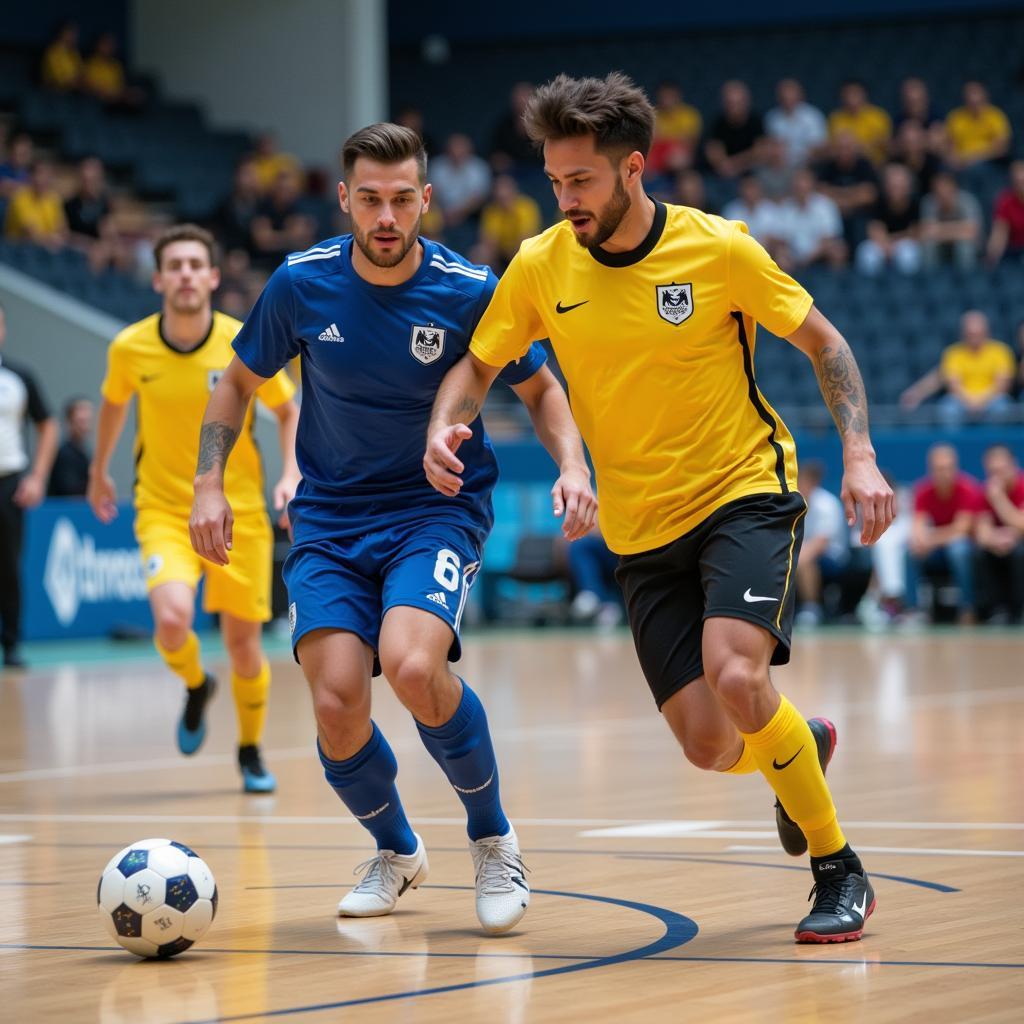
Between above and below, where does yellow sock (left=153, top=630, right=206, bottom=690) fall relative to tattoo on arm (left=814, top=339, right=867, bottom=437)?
below

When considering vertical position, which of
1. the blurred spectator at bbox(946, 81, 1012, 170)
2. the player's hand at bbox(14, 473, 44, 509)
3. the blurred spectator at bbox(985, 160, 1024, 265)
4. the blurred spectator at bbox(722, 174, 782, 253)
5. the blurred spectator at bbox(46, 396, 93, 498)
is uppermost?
the blurred spectator at bbox(946, 81, 1012, 170)

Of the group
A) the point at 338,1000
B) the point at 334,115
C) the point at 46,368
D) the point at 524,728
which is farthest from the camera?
the point at 334,115

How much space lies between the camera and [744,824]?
23.3ft

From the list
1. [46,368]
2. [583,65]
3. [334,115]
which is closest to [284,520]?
[46,368]

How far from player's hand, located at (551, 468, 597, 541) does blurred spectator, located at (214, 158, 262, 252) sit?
19.2m

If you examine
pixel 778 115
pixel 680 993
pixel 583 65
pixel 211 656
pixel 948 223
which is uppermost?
pixel 583 65

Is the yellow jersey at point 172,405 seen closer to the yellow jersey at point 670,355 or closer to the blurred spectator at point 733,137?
the yellow jersey at point 670,355

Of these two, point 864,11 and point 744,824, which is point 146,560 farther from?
point 864,11

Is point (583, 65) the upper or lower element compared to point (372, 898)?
upper

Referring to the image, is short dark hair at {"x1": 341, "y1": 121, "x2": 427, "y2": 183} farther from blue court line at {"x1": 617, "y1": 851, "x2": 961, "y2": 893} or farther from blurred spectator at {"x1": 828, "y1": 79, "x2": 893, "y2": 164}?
blurred spectator at {"x1": 828, "y1": 79, "x2": 893, "y2": 164}

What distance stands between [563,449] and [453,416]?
37cm

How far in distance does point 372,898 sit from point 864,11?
2376cm

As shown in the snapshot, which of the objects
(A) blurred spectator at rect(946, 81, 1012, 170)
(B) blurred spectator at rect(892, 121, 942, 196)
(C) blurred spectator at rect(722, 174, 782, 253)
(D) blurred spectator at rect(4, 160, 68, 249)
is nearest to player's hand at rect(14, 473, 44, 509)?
(D) blurred spectator at rect(4, 160, 68, 249)

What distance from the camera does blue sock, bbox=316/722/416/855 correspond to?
17.8 ft
